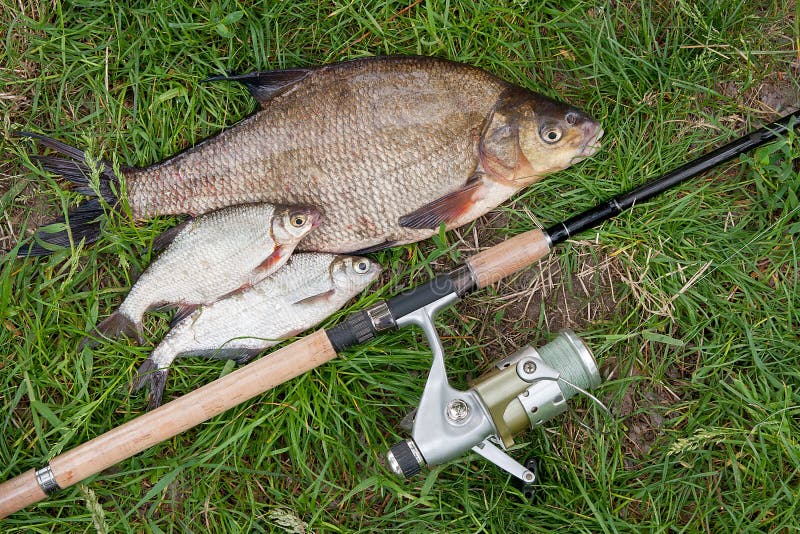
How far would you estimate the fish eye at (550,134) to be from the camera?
280 cm

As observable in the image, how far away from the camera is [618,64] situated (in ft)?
10.1

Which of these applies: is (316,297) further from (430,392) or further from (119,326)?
(119,326)

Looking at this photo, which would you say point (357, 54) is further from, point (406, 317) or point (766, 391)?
point (766, 391)

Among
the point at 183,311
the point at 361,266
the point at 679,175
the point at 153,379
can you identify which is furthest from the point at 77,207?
the point at 679,175

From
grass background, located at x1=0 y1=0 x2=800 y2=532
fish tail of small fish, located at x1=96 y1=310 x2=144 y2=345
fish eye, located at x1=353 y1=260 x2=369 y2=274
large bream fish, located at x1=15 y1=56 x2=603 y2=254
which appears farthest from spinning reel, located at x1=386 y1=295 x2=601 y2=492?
fish tail of small fish, located at x1=96 y1=310 x2=144 y2=345

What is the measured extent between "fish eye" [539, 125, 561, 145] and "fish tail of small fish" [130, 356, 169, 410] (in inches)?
78.6

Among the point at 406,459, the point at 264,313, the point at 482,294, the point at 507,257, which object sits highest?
the point at 507,257

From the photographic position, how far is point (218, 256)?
286cm

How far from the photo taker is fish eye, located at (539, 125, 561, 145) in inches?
110

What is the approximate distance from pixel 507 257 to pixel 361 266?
0.66 m

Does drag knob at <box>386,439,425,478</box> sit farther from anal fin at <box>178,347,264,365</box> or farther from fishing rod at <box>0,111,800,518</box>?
anal fin at <box>178,347,264,365</box>

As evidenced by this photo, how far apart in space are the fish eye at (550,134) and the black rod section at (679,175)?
0.35m

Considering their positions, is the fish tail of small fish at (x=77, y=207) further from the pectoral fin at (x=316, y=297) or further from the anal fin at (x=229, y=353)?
the pectoral fin at (x=316, y=297)

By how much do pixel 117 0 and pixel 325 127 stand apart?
49.4 inches
